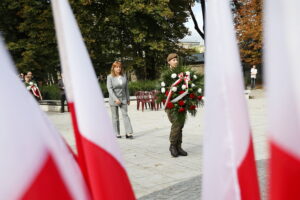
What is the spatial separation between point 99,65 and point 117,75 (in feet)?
70.6

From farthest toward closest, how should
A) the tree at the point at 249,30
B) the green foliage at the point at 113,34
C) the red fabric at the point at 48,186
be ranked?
the tree at the point at 249,30 → the green foliage at the point at 113,34 → the red fabric at the point at 48,186

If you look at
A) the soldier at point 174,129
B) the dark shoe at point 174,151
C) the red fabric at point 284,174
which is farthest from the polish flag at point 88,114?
the dark shoe at point 174,151

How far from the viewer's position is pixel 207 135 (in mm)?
1259

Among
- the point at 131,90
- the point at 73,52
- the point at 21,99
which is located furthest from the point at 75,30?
the point at 131,90

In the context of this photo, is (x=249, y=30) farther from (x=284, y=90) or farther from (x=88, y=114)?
(x=284, y=90)

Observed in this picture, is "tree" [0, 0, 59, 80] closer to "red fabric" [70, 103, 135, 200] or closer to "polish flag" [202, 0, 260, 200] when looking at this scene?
"red fabric" [70, 103, 135, 200]

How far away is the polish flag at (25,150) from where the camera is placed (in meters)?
1.02

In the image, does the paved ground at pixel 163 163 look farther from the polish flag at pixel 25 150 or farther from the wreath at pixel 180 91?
the polish flag at pixel 25 150

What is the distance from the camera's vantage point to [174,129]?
675 cm

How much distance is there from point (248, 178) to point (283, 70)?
1.42 feet

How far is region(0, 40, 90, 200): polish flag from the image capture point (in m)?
1.02

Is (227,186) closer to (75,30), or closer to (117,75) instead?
(75,30)

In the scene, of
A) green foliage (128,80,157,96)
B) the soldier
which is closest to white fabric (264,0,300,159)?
the soldier

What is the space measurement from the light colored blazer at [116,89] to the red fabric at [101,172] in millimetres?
7751
